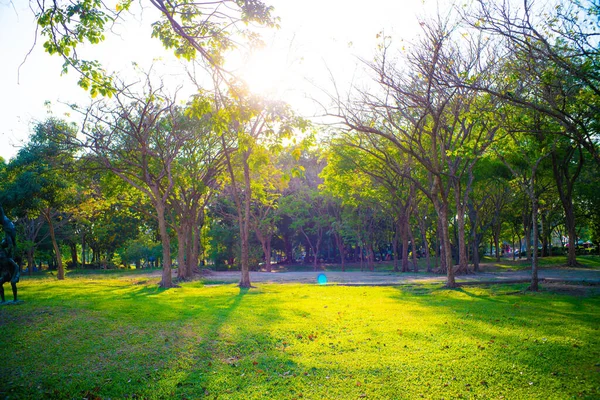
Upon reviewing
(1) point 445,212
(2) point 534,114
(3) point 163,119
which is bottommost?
(1) point 445,212

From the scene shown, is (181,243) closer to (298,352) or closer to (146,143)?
(146,143)

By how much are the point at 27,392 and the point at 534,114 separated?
13886 millimetres

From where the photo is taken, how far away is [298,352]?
291 inches

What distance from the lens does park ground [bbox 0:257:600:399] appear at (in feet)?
18.7

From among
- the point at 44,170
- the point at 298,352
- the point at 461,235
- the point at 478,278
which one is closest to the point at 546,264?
the point at 478,278

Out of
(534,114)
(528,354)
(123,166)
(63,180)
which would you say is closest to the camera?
(528,354)

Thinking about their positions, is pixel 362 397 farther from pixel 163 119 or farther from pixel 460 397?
pixel 163 119

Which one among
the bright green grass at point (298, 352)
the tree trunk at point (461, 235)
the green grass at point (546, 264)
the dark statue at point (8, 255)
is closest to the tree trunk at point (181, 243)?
the bright green grass at point (298, 352)

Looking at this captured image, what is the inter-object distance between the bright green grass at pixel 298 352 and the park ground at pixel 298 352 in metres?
0.02

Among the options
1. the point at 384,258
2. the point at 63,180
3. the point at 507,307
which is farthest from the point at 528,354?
the point at 384,258

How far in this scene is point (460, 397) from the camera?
540cm

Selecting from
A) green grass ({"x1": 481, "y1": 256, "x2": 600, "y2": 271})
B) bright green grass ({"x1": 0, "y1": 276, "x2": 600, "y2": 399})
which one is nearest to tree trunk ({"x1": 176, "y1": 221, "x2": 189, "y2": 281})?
bright green grass ({"x1": 0, "y1": 276, "x2": 600, "y2": 399})

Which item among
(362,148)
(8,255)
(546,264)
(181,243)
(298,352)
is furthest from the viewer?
(546,264)

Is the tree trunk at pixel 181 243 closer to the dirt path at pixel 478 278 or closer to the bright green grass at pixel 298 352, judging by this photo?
the dirt path at pixel 478 278
